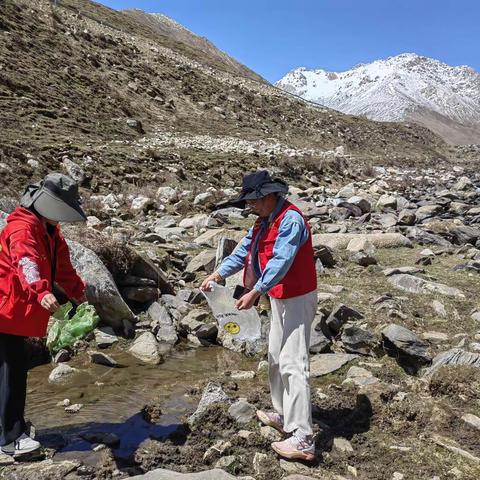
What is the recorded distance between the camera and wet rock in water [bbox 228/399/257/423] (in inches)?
179

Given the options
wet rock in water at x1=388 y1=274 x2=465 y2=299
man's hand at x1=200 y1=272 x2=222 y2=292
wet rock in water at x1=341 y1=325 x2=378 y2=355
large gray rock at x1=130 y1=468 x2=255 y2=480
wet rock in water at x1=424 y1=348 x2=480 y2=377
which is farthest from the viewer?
wet rock in water at x1=388 y1=274 x2=465 y2=299

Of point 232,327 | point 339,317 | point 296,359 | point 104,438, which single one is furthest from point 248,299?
point 339,317

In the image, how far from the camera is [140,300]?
24.7 feet

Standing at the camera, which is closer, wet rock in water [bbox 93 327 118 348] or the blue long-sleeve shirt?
the blue long-sleeve shirt

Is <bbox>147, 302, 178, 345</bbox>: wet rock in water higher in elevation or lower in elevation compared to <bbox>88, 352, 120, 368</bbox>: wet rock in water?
higher

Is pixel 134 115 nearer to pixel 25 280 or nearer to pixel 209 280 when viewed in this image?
pixel 209 280

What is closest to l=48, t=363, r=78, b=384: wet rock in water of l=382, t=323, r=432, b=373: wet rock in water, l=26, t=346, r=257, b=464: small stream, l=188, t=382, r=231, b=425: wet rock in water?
l=26, t=346, r=257, b=464: small stream

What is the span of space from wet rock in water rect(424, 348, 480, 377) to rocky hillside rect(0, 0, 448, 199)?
30.9ft

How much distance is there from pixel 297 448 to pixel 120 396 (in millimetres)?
2084

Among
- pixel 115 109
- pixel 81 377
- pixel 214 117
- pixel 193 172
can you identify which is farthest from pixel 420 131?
pixel 81 377

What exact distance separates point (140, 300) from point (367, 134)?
124 feet

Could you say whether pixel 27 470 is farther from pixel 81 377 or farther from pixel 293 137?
pixel 293 137

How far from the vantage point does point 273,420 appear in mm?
4367

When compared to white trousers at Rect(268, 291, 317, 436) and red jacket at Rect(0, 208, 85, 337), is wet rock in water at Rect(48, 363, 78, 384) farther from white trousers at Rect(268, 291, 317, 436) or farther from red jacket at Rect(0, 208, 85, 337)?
white trousers at Rect(268, 291, 317, 436)
